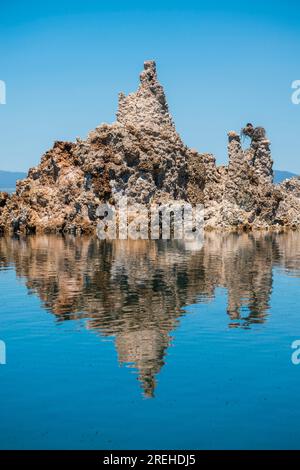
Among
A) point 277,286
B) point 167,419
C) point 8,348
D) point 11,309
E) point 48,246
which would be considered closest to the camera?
point 167,419

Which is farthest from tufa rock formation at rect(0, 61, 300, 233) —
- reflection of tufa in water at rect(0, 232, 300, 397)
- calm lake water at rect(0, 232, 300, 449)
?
calm lake water at rect(0, 232, 300, 449)

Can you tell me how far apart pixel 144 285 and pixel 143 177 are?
96.0m

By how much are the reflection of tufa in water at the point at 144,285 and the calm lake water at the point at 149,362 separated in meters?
0.14

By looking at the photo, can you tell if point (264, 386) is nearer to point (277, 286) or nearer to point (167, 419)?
point (167, 419)

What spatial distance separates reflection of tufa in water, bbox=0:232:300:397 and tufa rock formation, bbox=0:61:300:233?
A: 4957 cm

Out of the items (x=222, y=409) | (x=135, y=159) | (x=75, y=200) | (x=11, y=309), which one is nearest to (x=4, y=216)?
(x=75, y=200)

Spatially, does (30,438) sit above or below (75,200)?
below

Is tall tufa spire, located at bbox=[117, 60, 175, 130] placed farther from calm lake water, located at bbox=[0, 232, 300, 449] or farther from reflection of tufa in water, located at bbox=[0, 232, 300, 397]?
calm lake water, located at bbox=[0, 232, 300, 449]

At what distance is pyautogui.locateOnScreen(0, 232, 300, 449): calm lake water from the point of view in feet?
68.9

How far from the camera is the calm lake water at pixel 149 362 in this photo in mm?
21000

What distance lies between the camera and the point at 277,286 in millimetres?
53156

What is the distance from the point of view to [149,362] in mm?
29016

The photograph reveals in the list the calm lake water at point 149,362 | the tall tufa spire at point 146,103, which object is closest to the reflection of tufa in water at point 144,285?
the calm lake water at point 149,362

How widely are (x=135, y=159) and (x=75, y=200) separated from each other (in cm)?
1769
